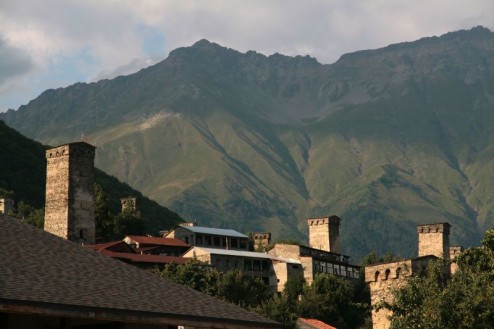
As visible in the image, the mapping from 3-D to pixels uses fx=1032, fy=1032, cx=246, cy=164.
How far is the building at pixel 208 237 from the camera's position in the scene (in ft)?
434

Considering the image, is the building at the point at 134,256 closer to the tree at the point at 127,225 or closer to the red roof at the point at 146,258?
the red roof at the point at 146,258

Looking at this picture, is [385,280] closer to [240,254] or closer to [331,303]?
[331,303]

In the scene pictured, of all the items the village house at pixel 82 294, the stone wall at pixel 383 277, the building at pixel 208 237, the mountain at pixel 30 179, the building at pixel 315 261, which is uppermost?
the mountain at pixel 30 179

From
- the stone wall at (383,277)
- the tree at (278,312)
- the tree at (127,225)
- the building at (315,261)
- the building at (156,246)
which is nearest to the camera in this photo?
the stone wall at (383,277)

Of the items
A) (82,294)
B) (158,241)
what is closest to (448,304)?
(82,294)

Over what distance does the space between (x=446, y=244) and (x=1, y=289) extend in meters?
136

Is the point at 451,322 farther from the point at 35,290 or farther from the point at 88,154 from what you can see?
the point at 88,154

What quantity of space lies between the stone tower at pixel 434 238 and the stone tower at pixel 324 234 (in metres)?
15.0

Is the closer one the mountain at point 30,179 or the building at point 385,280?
the building at point 385,280

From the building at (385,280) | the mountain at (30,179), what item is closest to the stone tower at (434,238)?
the building at (385,280)

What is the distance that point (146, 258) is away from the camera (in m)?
109

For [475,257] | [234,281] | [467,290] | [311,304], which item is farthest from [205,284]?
[467,290]

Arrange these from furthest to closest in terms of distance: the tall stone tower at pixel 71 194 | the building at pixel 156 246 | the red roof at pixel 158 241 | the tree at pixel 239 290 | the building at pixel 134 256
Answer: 1. the red roof at pixel 158 241
2. the building at pixel 156 246
3. the tall stone tower at pixel 71 194
4. the tree at pixel 239 290
5. the building at pixel 134 256

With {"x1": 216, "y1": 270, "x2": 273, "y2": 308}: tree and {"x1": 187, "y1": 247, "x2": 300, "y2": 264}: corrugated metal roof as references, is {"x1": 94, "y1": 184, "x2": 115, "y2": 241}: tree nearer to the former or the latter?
{"x1": 187, "y1": 247, "x2": 300, "y2": 264}: corrugated metal roof
